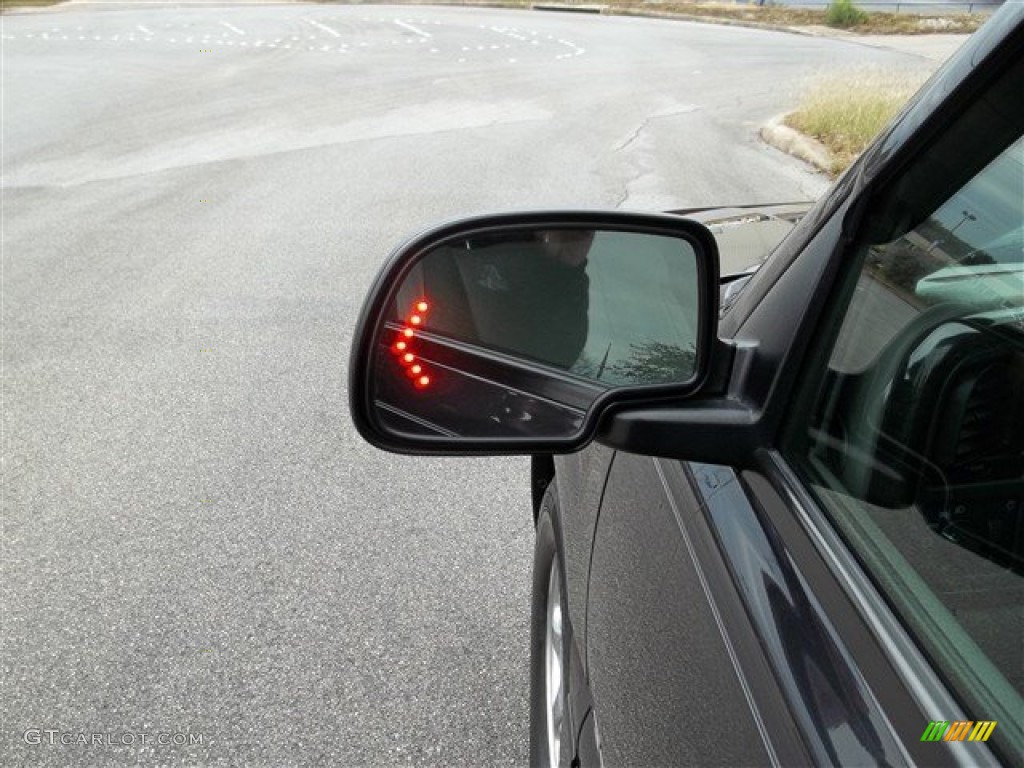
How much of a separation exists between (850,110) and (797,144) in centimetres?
63

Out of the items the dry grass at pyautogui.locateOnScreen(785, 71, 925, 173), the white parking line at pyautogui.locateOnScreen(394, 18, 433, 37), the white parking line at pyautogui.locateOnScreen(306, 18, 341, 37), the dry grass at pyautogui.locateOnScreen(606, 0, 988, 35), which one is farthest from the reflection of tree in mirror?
the white parking line at pyautogui.locateOnScreen(306, 18, 341, 37)

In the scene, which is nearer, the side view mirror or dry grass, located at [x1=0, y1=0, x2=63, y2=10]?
the side view mirror

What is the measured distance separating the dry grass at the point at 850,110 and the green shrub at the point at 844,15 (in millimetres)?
3455

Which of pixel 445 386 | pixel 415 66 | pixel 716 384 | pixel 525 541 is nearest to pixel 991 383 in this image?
pixel 716 384

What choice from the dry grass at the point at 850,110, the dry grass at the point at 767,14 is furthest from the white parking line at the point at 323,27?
the dry grass at the point at 850,110

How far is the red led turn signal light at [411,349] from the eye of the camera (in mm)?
1462

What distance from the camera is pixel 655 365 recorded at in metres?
1.42

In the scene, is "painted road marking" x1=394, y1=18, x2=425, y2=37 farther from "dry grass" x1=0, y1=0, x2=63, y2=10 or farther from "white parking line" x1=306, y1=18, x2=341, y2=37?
"dry grass" x1=0, y1=0, x2=63, y2=10

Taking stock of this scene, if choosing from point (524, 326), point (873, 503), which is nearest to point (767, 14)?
point (524, 326)

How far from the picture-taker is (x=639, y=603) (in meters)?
1.52

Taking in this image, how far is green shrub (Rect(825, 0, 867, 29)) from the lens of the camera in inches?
587

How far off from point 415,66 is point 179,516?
14.9 metres

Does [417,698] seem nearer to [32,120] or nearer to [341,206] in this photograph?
[341,206]

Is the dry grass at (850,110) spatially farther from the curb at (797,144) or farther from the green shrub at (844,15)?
the green shrub at (844,15)
